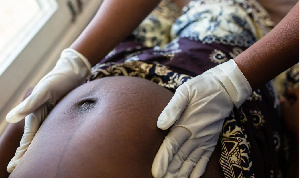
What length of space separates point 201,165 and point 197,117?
0.37 feet

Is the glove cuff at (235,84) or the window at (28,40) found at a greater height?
the window at (28,40)

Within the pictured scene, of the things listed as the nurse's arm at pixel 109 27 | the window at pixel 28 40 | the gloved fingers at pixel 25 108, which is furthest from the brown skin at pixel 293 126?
the window at pixel 28 40

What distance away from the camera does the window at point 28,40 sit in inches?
39.1

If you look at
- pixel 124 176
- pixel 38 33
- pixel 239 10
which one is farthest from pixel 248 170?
pixel 38 33

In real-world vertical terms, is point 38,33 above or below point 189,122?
above

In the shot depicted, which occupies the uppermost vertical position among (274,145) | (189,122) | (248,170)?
(189,122)

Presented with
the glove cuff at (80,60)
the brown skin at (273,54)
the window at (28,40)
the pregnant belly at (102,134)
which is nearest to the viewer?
the pregnant belly at (102,134)

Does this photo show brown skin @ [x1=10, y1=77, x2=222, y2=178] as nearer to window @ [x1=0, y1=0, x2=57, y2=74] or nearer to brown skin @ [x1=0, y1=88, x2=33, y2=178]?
brown skin @ [x1=0, y1=88, x2=33, y2=178]

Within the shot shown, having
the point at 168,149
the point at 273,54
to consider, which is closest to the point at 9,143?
the point at 168,149

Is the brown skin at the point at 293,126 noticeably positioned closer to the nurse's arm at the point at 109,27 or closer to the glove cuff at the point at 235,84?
the glove cuff at the point at 235,84

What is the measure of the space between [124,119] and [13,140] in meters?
0.37

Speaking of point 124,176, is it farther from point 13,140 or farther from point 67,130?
point 13,140

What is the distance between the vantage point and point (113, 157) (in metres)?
0.56

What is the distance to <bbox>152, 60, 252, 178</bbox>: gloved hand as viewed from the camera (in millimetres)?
631
